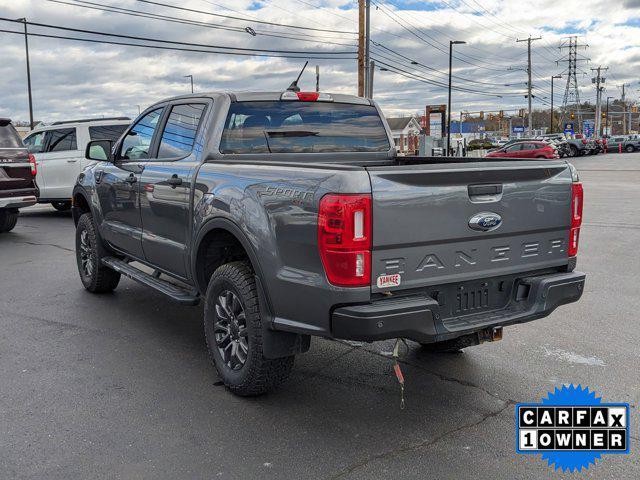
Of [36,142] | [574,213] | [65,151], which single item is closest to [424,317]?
[574,213]

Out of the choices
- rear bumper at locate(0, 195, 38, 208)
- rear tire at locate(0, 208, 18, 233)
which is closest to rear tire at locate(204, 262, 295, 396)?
rear bumper at locate(0, 195, 38, 208)

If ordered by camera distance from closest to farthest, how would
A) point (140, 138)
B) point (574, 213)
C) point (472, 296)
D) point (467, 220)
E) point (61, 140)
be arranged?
point (467, 220) → point (472, 296) → point (574, 213) → point (140, 138) → point (61, 140)

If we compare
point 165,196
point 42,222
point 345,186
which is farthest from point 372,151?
point 42,222

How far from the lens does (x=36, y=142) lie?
14.5 meters

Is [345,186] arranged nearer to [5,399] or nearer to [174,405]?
[174,405]

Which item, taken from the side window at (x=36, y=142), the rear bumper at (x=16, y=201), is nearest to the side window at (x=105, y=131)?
the side window at (x=36, y=142)

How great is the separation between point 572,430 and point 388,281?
130 cm

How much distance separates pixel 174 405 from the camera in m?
4.01

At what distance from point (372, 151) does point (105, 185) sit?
2.62 m

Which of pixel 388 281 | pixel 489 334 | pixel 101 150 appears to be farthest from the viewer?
pixel 101 150

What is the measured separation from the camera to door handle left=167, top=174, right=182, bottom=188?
15.5 ft

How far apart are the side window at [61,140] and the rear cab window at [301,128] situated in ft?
32.6

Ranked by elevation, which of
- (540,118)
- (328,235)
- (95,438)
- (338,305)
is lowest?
(95,438)

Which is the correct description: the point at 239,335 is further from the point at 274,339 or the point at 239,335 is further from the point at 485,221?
the point at 485,221
